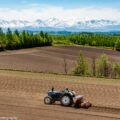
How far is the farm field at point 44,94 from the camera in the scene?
1450cm

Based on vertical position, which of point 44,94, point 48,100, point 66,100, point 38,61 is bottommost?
point 38,61

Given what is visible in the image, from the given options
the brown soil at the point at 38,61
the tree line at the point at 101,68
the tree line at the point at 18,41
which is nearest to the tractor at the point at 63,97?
the tree line at the point at 101,68

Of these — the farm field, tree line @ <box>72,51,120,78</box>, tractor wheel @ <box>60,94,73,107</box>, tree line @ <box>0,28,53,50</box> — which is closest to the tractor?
tractor wheel @ <box>60,94,73,107</box>

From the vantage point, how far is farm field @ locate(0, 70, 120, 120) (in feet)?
47.6

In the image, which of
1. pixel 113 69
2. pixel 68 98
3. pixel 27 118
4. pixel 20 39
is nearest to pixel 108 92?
pixel 68 98

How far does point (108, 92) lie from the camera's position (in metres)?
21.0

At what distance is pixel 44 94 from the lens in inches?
794

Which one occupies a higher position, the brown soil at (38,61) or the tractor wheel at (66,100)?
the tractor wheel at (66,100)

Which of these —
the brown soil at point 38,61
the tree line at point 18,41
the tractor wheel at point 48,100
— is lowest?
the brown soil at point 38,61

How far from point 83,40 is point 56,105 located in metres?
124

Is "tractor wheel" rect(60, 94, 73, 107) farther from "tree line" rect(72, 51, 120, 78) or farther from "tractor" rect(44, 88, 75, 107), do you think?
"tree line" rect(72, 51, 120, 78)

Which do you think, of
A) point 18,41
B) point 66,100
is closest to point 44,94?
point 66,100

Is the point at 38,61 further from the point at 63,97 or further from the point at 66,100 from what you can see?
the point at 66,100

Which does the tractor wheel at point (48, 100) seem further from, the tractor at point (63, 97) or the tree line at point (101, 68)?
the tree line at point (101, 68)
